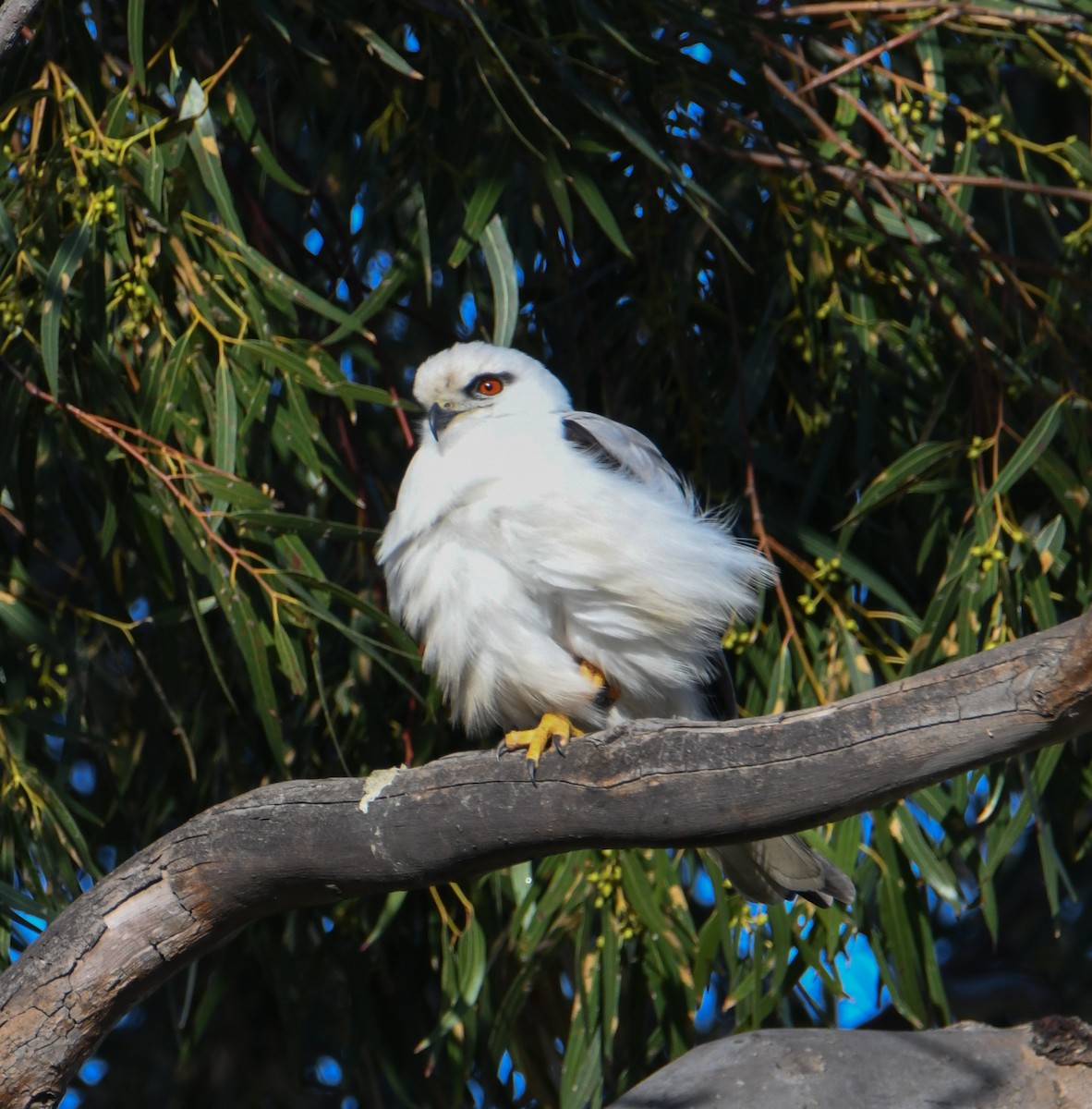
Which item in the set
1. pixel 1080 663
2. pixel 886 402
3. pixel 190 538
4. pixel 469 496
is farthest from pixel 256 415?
pixel 1080 663

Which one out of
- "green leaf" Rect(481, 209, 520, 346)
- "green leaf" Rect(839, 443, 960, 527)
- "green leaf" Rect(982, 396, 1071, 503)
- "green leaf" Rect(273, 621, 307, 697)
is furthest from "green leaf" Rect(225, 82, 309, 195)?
"green leaf" Rect(982, 396, 1071, 503)

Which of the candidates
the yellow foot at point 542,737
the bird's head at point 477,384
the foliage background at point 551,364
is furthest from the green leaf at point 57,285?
the yellow foot at point 542,737

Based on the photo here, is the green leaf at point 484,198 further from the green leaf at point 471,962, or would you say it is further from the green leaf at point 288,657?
the green leaf at point 471,962

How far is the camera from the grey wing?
281cm

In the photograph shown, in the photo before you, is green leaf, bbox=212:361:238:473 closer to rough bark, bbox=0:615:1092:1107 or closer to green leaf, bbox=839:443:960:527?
rough bark, bbox=0:615:1092:1107

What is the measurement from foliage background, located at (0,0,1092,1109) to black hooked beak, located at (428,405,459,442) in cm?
20

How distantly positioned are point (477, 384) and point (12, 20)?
1.10 meters

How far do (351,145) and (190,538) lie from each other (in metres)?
1.23

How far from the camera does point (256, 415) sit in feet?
9.55

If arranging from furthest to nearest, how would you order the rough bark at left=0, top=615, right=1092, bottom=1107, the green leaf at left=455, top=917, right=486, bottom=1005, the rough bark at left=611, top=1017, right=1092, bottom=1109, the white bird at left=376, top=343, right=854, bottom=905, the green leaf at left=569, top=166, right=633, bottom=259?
1. the green leaf at left=455, top=917, right=486, bottom=1005
2. the green leaf at left=569, top=166, right=633, bottom=259
3. the white bird at left=376, top=343, right=854, bottom=905
4. the rough bark at left=611, top=1017, right=1092, bottom=1109
5. the rough bark at left=0, top=615, right=1092, bottom=1107

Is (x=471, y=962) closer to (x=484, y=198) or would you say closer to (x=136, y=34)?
(x=484, y=198)

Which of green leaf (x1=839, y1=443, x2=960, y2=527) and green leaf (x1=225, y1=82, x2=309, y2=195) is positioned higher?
green leaf (x1=225, y1=82, x2=309, y2=195)

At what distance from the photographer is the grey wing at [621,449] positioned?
2811 mm

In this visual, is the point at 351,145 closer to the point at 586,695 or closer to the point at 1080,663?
the point at 586,695
